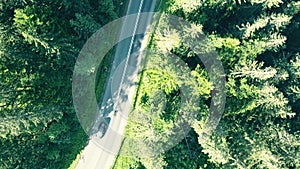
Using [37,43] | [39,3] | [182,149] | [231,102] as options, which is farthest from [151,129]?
[39,3]

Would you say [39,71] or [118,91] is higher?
[118,91]

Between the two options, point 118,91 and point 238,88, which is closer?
point 238,88

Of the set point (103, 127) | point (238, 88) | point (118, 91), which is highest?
point (238, 88)

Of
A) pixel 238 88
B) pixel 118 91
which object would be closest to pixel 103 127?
pixel 118 91

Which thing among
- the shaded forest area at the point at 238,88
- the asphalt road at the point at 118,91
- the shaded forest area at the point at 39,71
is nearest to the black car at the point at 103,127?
the asphalt road at the point at 118,91

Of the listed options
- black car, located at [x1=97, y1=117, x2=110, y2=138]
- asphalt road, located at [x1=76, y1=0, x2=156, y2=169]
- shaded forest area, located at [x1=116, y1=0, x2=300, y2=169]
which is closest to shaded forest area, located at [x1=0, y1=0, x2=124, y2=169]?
asphalt road, located at [x1=76, y1=0, x2=156, y2=169]

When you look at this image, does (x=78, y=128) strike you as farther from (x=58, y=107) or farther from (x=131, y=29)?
(x=131, y=29)

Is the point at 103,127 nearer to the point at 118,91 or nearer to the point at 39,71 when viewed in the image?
the point at 118,91

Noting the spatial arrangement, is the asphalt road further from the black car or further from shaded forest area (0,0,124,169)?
shaded forest area (0,0,124,169)
